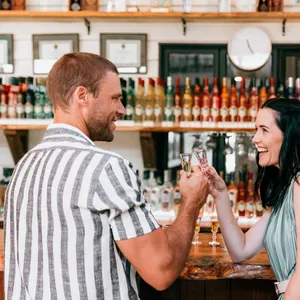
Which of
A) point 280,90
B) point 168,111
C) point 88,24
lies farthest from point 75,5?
point 280,90

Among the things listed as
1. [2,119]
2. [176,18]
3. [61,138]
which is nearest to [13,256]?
[61,138]

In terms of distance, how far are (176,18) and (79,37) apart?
755mm

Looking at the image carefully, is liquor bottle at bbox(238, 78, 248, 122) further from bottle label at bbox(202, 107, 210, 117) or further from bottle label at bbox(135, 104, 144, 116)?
bottle label at bbox(135, 104, 144, 116)

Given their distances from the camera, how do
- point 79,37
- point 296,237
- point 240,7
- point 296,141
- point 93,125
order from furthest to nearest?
point 79,37, point 240,7, point 296,141, point 296,237, point 93,125

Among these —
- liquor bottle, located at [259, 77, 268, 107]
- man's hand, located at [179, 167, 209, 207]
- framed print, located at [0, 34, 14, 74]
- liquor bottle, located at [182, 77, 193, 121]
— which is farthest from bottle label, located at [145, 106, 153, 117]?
man's hand, located at [179, 167, 209, 207]

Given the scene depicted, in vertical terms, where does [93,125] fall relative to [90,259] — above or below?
above

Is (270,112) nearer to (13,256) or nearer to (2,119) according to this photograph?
(13,256)

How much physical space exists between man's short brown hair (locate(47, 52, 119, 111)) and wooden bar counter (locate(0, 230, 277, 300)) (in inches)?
36.3

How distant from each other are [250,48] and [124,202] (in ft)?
9.48

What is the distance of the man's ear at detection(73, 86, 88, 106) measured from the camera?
143 cm

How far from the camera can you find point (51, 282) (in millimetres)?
1378

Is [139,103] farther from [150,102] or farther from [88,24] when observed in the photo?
[88,24]

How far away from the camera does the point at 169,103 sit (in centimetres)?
375

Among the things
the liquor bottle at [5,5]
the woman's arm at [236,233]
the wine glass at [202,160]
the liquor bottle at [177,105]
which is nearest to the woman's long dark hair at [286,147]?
the woman's arm at [236,233]
